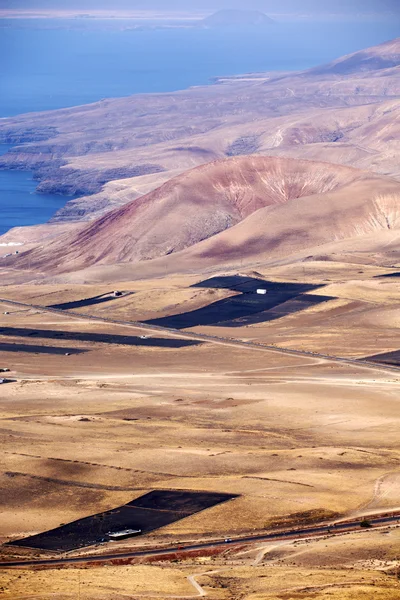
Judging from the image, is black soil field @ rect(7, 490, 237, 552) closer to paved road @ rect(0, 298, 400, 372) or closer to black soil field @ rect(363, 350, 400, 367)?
paved road @ rect(0, 298, 400, 372)

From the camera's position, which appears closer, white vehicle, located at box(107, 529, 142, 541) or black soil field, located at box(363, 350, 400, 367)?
white vehicle, located at box(107, 529, 142, 541)

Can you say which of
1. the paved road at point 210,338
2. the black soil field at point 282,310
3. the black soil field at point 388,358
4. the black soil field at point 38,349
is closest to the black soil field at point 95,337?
the black soil field at point 38,349

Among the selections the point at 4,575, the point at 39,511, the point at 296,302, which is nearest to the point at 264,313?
the point at 296,302

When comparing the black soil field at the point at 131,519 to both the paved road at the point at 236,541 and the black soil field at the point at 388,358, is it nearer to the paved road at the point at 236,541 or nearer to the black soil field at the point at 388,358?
the paved road at the point at 236,541

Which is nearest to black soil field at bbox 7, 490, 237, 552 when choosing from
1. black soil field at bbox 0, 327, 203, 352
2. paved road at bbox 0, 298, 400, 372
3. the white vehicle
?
the white vehicle

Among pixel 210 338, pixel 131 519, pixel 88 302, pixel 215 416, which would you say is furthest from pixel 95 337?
pixel 131 519

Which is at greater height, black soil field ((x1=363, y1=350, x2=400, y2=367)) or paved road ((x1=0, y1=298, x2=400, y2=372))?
black soil field ((x1=363, y1=350, x2=400, y2=367))
